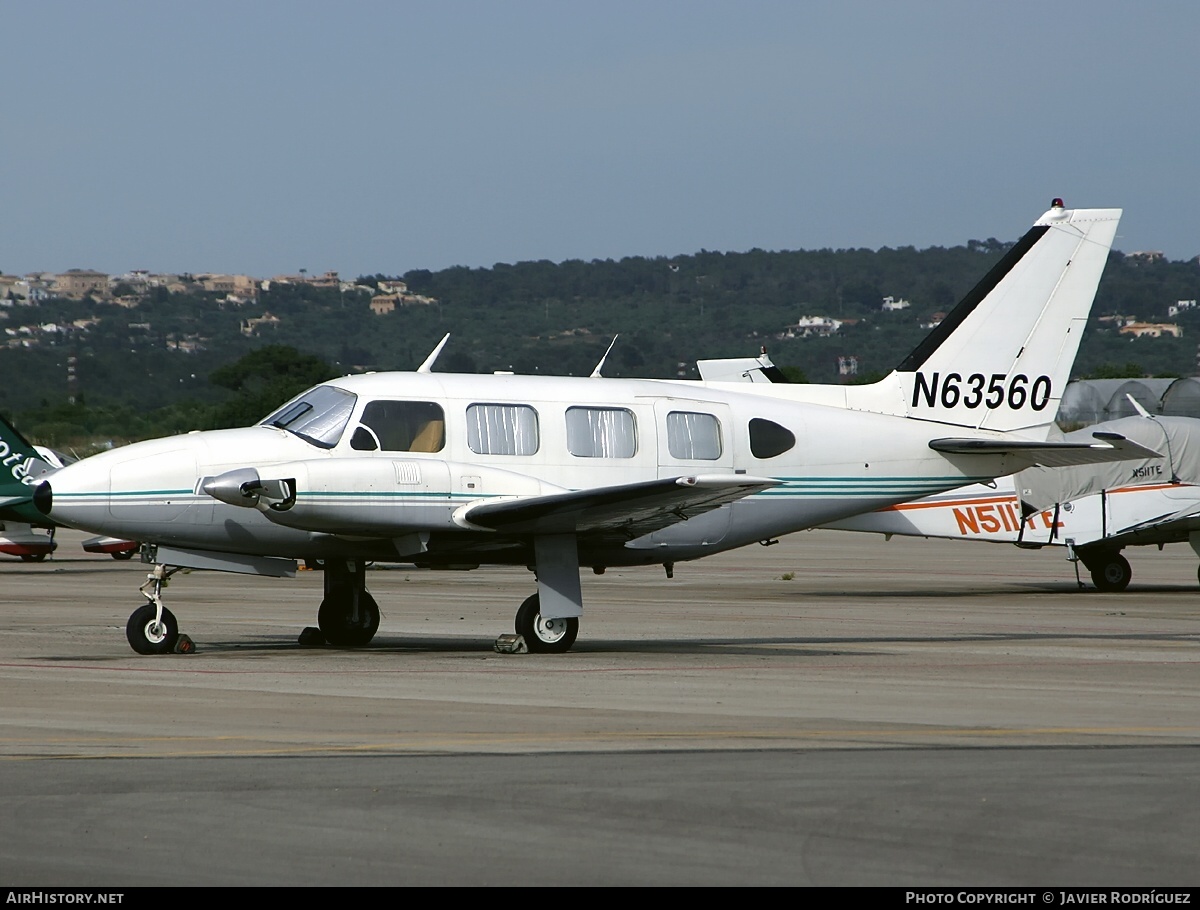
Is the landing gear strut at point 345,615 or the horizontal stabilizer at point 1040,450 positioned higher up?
the horizontal stabilizer at point 1040,450

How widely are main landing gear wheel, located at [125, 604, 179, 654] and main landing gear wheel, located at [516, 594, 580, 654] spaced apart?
3.47 m

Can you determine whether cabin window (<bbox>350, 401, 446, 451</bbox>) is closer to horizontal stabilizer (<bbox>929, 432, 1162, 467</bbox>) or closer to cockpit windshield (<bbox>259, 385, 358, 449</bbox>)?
cockpit windshield (<bbox>259, 385, 358, 449</bbox>)

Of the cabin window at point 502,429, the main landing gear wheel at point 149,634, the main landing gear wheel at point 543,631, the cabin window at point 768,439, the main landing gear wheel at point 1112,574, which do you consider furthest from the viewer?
the main landing gear wheel at point 1112,574

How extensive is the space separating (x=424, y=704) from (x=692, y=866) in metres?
5.71

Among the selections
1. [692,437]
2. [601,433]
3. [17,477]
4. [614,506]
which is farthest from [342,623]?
[17,477]

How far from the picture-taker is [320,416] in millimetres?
15570

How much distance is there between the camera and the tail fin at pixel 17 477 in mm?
28547

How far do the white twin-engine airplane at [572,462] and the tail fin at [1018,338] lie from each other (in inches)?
0.9

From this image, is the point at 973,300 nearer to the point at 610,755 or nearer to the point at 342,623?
the point at 342,623

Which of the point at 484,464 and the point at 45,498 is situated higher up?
the point at 484,464

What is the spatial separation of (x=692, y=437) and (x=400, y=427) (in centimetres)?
314

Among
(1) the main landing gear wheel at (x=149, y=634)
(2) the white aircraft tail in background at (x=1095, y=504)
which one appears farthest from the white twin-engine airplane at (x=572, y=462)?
(2) the white aircraft tail in background at (x=1095, y=504)

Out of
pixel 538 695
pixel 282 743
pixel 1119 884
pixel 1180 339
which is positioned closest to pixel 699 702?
pixel 538 695

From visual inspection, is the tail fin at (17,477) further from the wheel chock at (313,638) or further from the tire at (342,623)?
the tire at (342,623)
